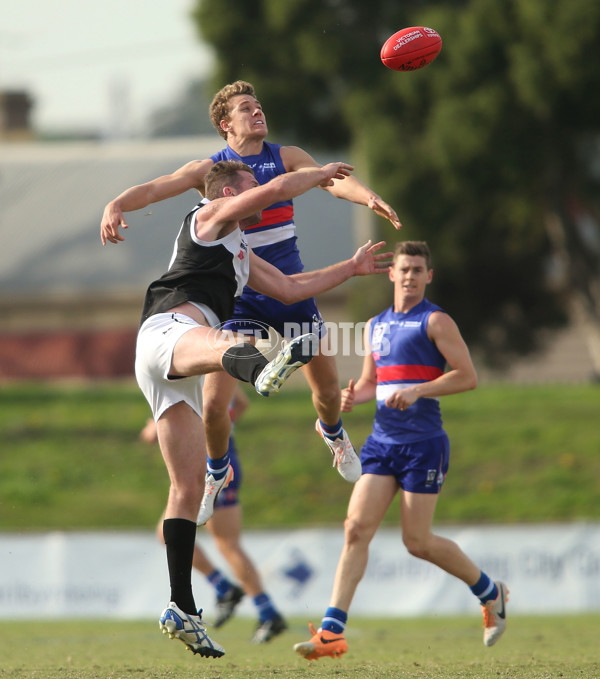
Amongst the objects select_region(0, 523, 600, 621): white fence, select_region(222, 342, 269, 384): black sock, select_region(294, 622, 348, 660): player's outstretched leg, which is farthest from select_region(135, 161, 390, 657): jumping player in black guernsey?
select_region(0, 523, 600, 621): white fence

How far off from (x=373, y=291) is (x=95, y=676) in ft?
65.9

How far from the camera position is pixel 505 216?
24.6 metres

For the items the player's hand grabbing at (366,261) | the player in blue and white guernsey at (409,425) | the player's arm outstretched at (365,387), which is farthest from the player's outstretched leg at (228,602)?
the player's hand grabbing at (366,261)

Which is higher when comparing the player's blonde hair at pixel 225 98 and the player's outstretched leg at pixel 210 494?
the player's blonde hair at pixel 225 98

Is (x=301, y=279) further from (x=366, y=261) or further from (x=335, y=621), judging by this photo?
(x=335, y=621)

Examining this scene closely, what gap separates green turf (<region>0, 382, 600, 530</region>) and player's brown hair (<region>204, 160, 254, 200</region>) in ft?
33.1

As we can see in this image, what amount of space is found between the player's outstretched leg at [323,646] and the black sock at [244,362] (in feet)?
7.47

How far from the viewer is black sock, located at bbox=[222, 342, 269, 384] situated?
5559 mm

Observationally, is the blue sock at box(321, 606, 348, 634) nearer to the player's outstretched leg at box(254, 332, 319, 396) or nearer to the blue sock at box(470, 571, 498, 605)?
the blue sock at box(470, 571, 498, 605)

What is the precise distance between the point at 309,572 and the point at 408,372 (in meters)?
5.94

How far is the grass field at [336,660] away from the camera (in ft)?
20.8

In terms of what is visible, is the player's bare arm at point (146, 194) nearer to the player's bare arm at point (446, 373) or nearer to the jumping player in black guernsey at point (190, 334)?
the jumping player in black guernsey at point (190, 334)

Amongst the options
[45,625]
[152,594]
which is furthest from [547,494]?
[45,625]

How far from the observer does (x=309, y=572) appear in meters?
12.9
